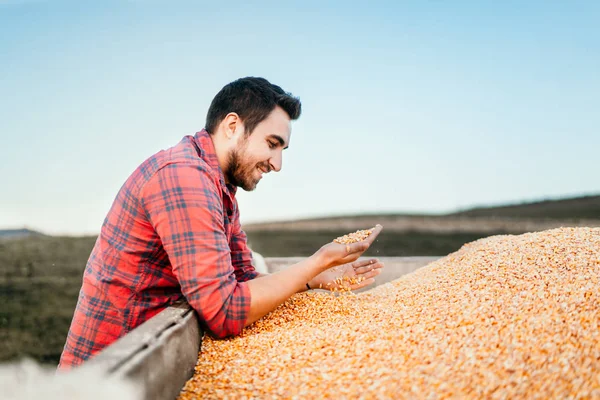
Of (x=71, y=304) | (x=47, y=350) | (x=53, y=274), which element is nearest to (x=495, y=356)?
(x=47, y=350)

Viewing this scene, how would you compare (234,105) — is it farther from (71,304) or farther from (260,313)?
(71,304)

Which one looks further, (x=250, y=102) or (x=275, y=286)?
(x=250, y=102)

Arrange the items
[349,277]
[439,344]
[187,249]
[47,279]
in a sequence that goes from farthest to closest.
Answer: [47,279], [349,277], [187,249], [439,344]

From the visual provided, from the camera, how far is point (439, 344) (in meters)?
1.42

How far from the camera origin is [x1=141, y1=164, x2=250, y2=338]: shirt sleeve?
5.00 feet

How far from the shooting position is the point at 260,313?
5.52 feet

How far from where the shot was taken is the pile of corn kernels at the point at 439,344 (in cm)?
124

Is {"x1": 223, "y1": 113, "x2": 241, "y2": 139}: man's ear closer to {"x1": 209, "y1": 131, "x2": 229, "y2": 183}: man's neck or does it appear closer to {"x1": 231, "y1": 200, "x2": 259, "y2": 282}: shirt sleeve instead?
{"x1": 209, "y1": 131, "x2": 229, "y2": 183}: man's neck

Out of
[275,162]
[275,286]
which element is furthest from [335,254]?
[275,162]

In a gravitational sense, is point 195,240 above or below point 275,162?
below

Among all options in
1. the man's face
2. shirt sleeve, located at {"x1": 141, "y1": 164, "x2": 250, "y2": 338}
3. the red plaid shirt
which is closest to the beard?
the man's face

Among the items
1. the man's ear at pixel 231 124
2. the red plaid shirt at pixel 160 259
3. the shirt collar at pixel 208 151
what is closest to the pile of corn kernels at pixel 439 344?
the red plaid shirt at pixel 160 259

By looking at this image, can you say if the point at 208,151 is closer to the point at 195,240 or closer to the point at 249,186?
the point at 249,186

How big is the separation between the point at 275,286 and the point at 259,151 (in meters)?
0.62
